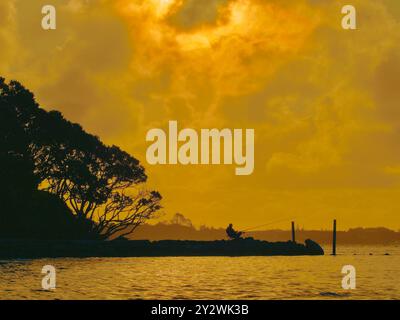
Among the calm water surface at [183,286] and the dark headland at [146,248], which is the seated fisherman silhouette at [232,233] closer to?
the dark headland at [146,248]

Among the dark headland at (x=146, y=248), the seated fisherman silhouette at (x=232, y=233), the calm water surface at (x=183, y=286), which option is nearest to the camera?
the calm water surface at (x=183, y=286)

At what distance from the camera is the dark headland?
211ft

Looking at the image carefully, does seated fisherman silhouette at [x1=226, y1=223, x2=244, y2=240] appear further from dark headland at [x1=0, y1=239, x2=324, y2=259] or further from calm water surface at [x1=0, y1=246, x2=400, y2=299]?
calm water surface at [x1=0, y1=246, x2=400, y2=299]

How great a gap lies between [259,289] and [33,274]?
1529 cm

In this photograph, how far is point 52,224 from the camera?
2778 inches

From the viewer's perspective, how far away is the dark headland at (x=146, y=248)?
64188 mm

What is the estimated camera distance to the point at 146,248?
80.2 m

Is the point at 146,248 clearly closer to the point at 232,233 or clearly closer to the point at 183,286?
the point at 232,233

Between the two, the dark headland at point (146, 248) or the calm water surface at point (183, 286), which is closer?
the calm water surface at point (183, 286)

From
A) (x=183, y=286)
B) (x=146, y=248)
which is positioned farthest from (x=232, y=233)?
(x=183, y=286)

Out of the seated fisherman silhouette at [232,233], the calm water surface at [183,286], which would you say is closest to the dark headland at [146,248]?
the seated fisherman silhouette at [232,233]

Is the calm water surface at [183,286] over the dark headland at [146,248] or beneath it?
beneath
